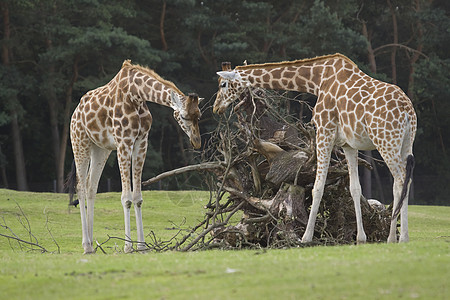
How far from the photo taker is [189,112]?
435 inches

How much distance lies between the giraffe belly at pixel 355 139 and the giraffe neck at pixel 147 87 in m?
2.44

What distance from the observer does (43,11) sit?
3488 cm

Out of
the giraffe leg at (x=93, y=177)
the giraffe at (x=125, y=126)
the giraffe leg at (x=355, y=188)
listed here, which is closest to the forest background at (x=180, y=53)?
the giraffe leg at (x=93, y=177)

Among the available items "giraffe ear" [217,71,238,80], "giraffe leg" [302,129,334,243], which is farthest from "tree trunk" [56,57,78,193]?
"giraffe leg" [302,129,334,243]

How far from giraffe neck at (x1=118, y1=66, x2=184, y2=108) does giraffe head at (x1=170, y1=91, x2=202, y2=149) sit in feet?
0.25

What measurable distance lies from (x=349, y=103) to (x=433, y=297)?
14.4 feet

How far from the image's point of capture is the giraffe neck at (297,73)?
11148mm

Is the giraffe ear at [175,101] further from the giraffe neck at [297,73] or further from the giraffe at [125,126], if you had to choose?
the giraffe neck at [297,73]

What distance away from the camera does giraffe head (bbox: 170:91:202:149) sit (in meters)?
11.0

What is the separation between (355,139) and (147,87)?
3.28 m

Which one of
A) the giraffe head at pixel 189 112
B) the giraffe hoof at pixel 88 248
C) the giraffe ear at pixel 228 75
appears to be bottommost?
the giraffe hoof at pixel 88 248

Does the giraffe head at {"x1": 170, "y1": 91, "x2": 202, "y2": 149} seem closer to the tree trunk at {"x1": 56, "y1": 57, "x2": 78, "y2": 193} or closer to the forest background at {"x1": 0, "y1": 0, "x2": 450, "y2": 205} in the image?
the forest background at {"x1": 0, "y1": 0, "x2": 450, "y2": 205}

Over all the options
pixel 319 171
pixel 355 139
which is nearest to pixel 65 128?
pixel 319 171

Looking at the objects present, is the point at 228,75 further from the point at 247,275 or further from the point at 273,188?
the point at 247,275
